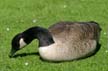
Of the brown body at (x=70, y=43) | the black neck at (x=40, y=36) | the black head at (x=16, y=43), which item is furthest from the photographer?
the black head at (x=16, y=43)

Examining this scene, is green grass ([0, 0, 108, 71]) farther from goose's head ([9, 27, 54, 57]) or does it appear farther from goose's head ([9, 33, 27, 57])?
goose's head ([9, 27, 54, 57])

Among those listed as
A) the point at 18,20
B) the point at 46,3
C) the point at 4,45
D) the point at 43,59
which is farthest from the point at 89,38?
the point at 46,3

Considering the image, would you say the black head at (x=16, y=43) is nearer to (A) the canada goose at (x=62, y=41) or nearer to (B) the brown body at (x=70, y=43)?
(A) the canada goose at (x=62, y=41)

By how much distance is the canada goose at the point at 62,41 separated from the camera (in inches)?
313

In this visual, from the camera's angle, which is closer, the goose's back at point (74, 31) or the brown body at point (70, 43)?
the brown body at point (70, 43)

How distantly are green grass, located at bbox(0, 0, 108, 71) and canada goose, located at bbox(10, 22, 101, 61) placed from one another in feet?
0.77

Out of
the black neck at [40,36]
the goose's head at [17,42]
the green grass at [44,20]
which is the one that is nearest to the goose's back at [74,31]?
the black neck at [40,36]

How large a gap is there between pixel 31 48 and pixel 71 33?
5.10 feet

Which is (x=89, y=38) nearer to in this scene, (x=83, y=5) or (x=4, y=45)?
(x=4, y=45)

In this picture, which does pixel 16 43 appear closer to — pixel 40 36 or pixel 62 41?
pixel 40 36

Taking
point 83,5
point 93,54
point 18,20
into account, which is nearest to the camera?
point 93,54

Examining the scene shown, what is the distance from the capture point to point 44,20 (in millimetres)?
11500

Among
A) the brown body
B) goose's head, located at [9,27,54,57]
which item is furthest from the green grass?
goose's head, located at [9,27,54,57]

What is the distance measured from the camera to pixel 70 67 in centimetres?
802
